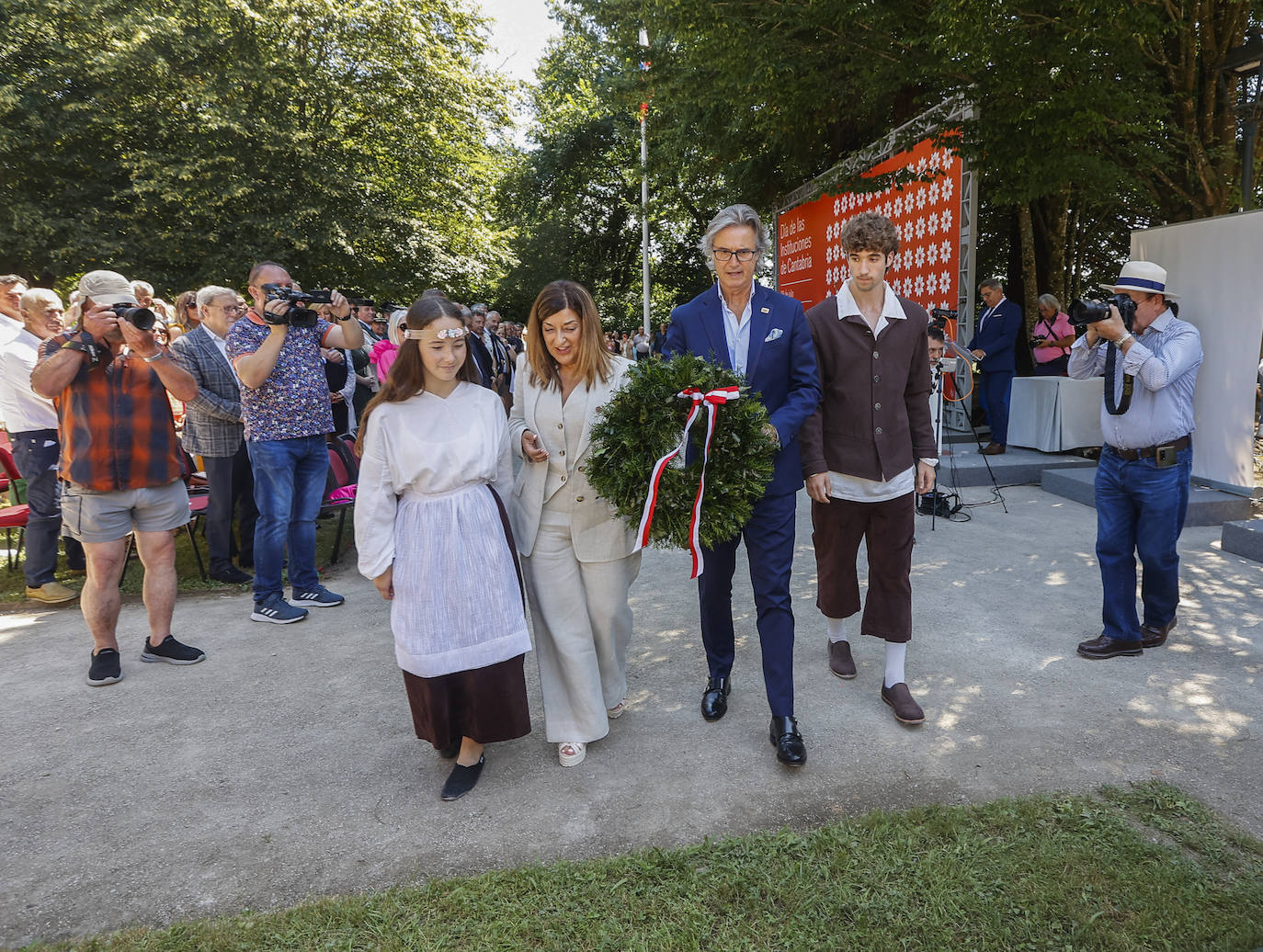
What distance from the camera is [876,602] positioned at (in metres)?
3.83

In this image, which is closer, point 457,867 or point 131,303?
point 457,867

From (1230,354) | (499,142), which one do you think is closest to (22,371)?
(1230,354)

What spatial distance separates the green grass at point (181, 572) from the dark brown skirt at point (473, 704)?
2.68 meters

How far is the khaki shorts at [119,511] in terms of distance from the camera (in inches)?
165

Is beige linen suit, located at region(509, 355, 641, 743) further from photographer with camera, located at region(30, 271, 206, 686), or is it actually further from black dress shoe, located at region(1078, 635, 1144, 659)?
black dress shoe, located at region(1078, 635, 1144, 659)

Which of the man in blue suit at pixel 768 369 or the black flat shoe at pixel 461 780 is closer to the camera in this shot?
the black flat shoe at pixel 461 780

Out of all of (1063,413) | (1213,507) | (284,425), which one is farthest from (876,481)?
(1063,413)

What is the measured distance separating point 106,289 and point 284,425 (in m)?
1.33

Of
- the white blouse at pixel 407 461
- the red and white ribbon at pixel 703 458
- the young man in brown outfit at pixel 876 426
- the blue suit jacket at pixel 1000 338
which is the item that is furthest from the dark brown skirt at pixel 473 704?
the blue suit jacket at pixel 1000 338

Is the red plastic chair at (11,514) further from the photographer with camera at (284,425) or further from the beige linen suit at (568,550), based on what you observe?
the beige linen suit at (568,550)

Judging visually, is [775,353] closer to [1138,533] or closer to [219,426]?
[1138,533]

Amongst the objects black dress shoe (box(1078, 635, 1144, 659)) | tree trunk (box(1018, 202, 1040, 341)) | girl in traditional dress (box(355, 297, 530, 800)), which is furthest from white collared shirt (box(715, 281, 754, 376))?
tree trunk (box(1018, 202, 1040, 341))

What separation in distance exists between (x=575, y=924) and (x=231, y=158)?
20047 mm

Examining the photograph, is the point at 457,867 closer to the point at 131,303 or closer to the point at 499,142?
the point at 131,303
